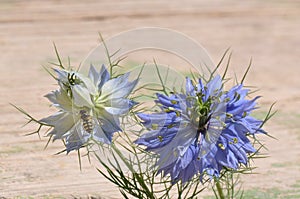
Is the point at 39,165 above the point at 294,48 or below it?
below

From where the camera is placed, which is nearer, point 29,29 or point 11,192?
point 11,192

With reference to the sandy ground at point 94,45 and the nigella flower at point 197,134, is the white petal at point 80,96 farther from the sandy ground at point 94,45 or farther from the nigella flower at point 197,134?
the sandy ground at point 94,45

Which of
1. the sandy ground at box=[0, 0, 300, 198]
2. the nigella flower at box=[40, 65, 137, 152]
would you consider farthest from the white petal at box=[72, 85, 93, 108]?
the sandy ground at box=[0, 0, 300, 198]

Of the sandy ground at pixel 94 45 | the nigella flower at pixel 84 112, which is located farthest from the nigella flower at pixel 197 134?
the sandy ground at pixel 94 45

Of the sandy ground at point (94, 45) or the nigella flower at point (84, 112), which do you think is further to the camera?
the sandy ground at point (94, 45)

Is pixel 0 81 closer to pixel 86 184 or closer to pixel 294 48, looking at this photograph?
pixel 86 184

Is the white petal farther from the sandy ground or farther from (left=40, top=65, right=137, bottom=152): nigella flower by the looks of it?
the sandy ground

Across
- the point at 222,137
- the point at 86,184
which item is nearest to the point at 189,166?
the point at 222,137
